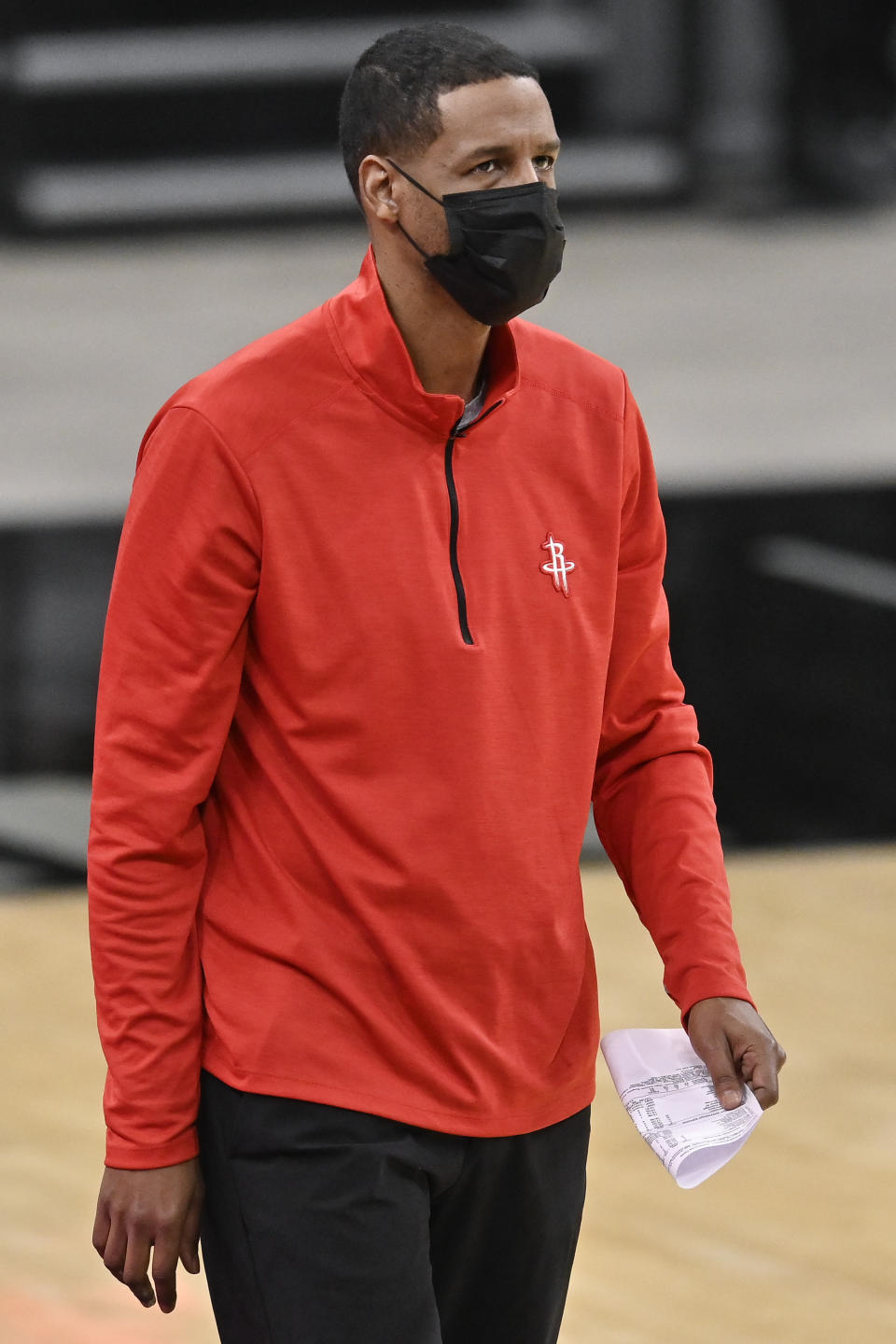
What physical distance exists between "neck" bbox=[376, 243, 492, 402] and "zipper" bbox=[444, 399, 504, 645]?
36 millimetres

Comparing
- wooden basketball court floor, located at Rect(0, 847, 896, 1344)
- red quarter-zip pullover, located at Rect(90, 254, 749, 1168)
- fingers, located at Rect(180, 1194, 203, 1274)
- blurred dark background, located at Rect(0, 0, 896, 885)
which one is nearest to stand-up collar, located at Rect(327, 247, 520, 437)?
red quarter-zip pullover, located at Rect(90, 254, 749, 1168)

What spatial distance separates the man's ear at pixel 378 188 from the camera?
1545mm

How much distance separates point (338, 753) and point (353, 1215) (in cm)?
33

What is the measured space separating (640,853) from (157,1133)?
0.44 metres

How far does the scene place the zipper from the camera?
153 cm

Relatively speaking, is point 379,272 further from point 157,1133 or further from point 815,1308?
point 815,1308

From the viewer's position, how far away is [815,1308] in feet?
9.04

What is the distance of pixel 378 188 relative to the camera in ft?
5.10

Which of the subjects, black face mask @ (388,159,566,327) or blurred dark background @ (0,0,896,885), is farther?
blurred dark background @ (0,0,896,885)

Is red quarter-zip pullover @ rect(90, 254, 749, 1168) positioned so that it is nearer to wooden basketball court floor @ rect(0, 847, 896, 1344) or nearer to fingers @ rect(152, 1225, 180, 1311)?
fingers @ rect(152, 1225, 180, 1311)

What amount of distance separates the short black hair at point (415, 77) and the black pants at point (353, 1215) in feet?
2.29

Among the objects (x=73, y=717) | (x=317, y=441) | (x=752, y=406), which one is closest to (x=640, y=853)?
(x=317, y=441)

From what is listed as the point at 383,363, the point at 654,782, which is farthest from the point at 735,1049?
the point at 383,363

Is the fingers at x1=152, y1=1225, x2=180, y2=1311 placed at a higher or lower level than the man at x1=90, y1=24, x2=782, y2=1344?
lower
